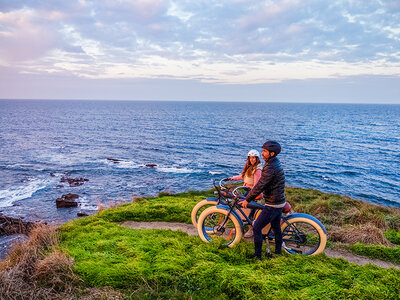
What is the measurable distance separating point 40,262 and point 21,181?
29372 millimetres

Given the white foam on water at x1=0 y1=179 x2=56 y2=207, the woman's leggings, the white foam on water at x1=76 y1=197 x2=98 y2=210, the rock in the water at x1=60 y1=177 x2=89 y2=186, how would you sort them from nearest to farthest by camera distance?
the woman's leggings < the white foam on water at x1=76 y1=197 x2=98 y2=210 < the white foam on water at x1=0 y1=179 x2=56 y2=207 < the rock in the water at x1=60 y1=177 x2=89 y2=186

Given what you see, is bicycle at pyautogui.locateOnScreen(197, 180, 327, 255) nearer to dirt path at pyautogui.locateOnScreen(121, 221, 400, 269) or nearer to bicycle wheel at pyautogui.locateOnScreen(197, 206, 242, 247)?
bicycle wheel at pyautogui.locateOnScreen(197, 206, 242, 247)

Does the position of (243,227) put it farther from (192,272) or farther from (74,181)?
(74,181)

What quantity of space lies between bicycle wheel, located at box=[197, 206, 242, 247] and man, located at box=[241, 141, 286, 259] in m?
0.82

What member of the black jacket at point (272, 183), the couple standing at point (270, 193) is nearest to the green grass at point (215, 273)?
the couple standing at point (270, 193)

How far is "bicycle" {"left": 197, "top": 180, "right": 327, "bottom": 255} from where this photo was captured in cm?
665

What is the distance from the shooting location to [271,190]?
19.4ft

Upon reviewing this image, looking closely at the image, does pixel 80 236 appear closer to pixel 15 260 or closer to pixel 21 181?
pixel 15 260

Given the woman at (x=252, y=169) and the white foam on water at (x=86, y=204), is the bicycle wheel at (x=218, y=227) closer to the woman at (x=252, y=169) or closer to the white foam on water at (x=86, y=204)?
the woman at (x=252, y=169)

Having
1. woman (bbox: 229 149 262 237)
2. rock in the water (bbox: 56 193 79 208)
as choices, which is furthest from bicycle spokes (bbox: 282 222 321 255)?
rock in the water (bbox: 56 193 79 208)

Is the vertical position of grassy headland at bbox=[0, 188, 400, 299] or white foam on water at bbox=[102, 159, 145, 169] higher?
grassy headland at bbox=[0, 188, 400, 299]

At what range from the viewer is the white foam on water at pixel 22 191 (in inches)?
961

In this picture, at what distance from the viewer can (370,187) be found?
101 feet

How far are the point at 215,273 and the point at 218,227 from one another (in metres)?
1.66
